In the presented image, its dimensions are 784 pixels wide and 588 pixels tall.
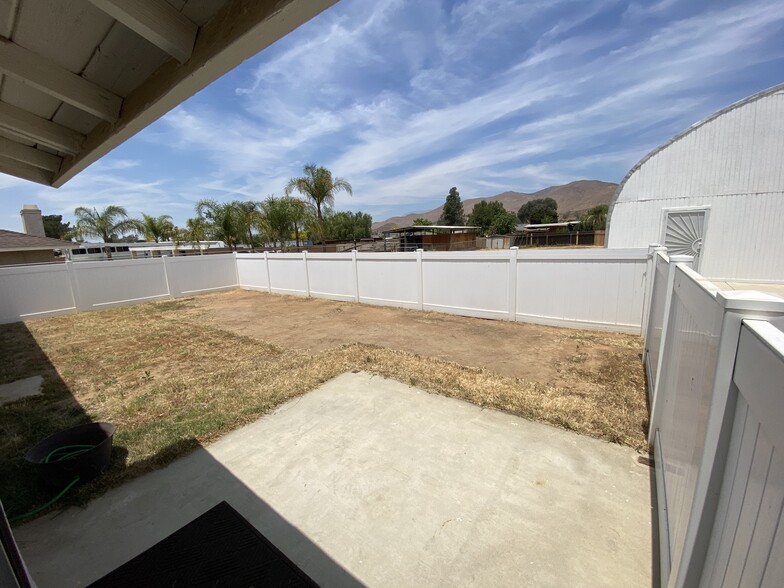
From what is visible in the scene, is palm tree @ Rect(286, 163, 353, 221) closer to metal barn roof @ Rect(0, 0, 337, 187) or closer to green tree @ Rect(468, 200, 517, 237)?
metal barn roof @ Rect(0, 0, 337, 187)

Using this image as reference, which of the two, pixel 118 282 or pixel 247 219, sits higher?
pixel 247 219

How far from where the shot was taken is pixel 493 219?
6084 cm

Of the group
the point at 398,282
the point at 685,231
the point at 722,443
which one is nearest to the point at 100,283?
the point at 398,282

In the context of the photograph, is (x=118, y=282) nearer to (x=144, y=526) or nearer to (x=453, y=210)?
(x=144, y=526)

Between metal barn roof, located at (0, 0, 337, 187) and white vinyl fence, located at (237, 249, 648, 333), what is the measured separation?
579cm

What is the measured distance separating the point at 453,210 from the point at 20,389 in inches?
3155

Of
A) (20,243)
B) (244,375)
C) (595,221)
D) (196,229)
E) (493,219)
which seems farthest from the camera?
(493,219)

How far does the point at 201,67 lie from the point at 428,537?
2719mm

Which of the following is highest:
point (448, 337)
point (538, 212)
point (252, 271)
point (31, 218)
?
point (538, 212)

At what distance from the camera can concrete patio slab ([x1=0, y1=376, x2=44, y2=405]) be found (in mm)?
4344

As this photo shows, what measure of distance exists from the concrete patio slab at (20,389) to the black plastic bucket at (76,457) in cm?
251

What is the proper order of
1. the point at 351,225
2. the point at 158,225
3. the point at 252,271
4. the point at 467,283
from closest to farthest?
the point at 467,283 → the point at 252,271 → the point at 158,225 → the point at 351,225

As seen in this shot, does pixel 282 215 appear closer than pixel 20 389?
No

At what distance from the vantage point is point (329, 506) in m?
2.21
